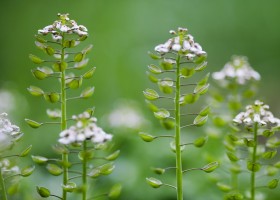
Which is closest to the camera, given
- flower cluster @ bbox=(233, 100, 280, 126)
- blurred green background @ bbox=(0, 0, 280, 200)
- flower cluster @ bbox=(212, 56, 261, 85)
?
flower cluster @ bbox=(233, 100, 280, 126)

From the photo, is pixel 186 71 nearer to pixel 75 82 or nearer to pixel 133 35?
pixel 75 82

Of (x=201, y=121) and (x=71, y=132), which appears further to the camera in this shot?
(x=201, y=121)

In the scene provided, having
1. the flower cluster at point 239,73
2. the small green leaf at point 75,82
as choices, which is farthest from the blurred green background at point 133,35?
the small green leaf at point 75,82

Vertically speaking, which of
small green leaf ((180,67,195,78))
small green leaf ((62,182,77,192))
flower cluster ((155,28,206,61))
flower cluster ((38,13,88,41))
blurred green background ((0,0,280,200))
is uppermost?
flower cluster ((38,13,88,41))

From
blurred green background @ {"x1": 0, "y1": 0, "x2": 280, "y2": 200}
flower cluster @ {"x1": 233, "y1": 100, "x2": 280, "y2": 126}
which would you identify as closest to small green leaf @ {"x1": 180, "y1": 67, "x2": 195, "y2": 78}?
flower cluster @ {"x1": 233, "y1": 100, "x2": 280, "y2": 126}

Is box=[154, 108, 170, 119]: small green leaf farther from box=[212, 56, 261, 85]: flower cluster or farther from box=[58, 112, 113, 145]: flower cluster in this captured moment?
box=[212, 56, 261, 85]: flower cluster

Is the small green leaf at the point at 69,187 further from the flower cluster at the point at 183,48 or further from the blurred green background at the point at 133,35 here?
the blurred green background at the point at 133,35

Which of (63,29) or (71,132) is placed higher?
(63,29)

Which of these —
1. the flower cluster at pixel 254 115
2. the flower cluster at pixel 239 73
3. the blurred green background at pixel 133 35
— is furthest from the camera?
the blurred green background at pixel 133 35

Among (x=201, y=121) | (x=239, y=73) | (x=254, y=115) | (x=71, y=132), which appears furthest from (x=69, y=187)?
(x=239, y=73)
